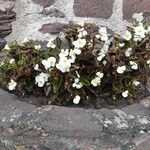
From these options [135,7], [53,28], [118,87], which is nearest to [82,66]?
[118,87]

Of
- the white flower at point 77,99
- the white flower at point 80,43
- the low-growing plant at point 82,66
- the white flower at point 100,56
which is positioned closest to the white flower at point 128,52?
the low-growing plant at point 82,66

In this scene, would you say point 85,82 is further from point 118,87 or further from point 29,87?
point 29,87

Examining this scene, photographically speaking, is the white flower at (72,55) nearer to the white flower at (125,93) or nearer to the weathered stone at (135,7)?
the white flower at (125,93)

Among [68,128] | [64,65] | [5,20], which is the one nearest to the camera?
[68,128]

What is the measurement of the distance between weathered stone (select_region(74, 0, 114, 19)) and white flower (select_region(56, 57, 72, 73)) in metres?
A: 0.56

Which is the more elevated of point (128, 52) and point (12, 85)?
point (128, 52)

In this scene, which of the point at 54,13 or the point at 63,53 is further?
the point at 54,13

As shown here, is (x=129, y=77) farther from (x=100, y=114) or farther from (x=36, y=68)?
(x=36, y=68)

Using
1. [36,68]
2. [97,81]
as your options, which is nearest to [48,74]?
[36,68]

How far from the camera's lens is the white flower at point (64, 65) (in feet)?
8.86

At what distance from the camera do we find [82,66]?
279 centimetres

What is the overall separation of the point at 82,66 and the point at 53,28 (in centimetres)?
44

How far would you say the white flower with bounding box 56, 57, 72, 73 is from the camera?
270 cm

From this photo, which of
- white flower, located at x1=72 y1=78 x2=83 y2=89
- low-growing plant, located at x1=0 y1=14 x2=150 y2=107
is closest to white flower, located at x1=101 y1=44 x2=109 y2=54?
low-growing plant, located at x1=0 y1=14 x2=150 y2=107
